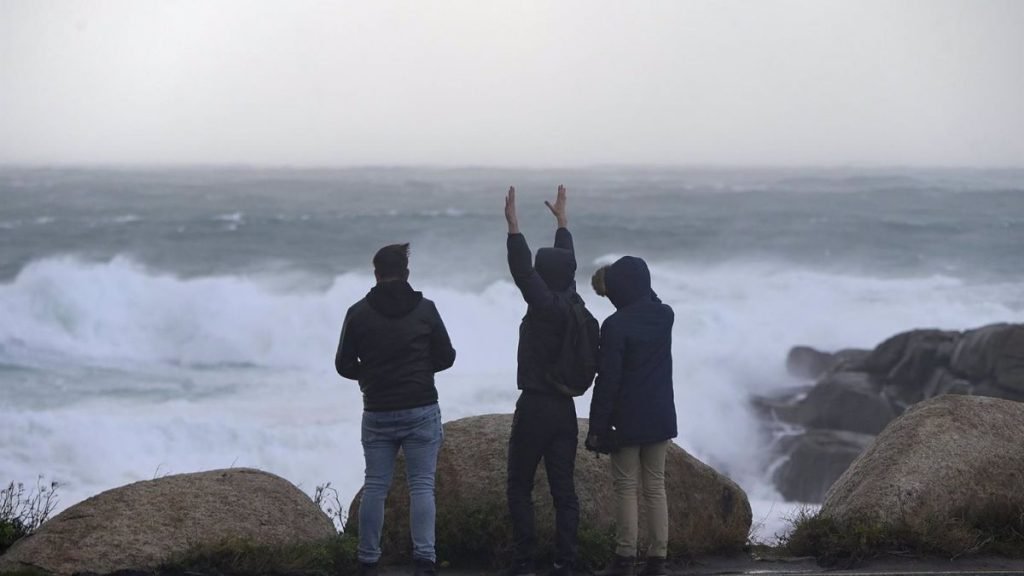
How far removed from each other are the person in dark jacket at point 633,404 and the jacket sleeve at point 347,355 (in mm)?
1270

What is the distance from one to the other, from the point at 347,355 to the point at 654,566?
2.02m

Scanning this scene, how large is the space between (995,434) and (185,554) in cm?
497

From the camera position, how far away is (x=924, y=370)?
20.0 m

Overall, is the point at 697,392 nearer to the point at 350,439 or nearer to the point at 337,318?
the point at 350,439

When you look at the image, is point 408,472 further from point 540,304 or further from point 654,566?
point 654,566

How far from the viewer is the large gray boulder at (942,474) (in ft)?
23.9

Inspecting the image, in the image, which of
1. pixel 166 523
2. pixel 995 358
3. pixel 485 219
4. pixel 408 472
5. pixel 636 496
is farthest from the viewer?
pixel 485 219

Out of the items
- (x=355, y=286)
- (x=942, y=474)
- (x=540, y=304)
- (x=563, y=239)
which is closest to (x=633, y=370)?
(x=540, y=304)

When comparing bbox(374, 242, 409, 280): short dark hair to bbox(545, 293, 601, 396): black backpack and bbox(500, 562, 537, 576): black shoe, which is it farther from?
bbox(500, 562, 537, 576): black shoe

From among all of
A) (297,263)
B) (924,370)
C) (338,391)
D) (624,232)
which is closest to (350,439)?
(338,391)

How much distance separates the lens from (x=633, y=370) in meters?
6.54

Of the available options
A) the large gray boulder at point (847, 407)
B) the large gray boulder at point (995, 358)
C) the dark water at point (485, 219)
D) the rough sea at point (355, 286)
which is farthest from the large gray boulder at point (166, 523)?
the dark water at point (485, 219)

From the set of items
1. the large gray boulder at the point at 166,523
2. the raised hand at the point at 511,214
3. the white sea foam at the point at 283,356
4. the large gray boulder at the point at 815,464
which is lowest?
the white sea foam at the point at 283,356

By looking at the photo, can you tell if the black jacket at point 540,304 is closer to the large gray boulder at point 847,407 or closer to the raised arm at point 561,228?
the raised arm at point 561,228
